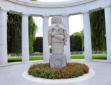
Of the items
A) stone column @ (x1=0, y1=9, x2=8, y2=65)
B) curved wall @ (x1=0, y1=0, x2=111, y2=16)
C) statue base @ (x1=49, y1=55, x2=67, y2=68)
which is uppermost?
curved wall @ (x1=0, y1=0, x2=111, y2=16)

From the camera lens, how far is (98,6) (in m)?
17.9

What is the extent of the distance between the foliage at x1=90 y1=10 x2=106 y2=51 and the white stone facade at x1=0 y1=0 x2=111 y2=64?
1809 mm

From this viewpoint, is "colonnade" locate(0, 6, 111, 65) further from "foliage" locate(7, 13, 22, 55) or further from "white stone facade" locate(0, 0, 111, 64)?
"foliage" locate(7, 13, 22, 55)

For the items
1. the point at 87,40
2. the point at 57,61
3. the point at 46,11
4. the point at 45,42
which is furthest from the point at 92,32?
the point at 57,61

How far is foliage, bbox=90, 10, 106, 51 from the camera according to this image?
63.3ft

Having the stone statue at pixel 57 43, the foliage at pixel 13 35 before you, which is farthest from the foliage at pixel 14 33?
the stone statue at pixel 57 43

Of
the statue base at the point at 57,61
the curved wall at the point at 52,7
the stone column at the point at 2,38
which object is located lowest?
the statue base at the point at 57,61

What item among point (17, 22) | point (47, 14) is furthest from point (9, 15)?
point (47, 14)

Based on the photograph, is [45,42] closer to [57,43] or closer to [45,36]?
[45,36]

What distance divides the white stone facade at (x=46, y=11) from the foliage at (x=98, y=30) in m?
1.81

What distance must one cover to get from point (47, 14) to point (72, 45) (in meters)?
28.6

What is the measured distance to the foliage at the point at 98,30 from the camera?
1928 centimetres

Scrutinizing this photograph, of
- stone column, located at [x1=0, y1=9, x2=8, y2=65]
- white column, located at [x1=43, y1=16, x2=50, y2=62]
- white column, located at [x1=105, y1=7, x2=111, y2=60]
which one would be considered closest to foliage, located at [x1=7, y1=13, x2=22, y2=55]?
stone column, located at [x1=0, y1=9, x2=8, y2=65]

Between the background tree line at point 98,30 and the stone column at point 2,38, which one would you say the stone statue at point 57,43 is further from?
the background tree line at point 98,30
